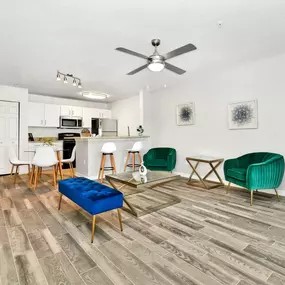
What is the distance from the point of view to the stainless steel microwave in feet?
21.2

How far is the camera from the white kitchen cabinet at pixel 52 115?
6.18 metres

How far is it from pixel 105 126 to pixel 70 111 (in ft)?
4.38

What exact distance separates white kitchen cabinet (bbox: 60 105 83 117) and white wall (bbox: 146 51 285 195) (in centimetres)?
281

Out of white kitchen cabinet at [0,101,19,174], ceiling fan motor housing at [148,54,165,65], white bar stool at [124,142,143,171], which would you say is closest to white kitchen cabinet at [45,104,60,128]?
white kitchen cabinet at [0,101,19,174]

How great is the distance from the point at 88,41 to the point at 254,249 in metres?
3.40

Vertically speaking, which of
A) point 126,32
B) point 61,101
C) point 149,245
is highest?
point 126,32

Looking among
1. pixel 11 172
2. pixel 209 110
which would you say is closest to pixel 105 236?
pixel 209 110

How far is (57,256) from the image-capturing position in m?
1.77

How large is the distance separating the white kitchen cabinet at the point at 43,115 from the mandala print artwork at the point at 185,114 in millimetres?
3971

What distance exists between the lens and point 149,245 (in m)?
1.96

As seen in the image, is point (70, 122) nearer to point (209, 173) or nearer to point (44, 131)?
point (44, 131)

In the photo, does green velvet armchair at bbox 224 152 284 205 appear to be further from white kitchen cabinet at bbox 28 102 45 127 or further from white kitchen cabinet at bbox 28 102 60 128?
white kitchen cabinet at bbox 28 102 45 127

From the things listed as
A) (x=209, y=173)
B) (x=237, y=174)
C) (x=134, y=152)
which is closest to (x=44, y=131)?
(x=134, y=152)

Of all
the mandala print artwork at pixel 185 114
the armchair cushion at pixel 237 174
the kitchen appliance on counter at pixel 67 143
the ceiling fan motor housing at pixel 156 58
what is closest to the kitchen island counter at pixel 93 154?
the kitchen appliance on counter at pixel 67 143
